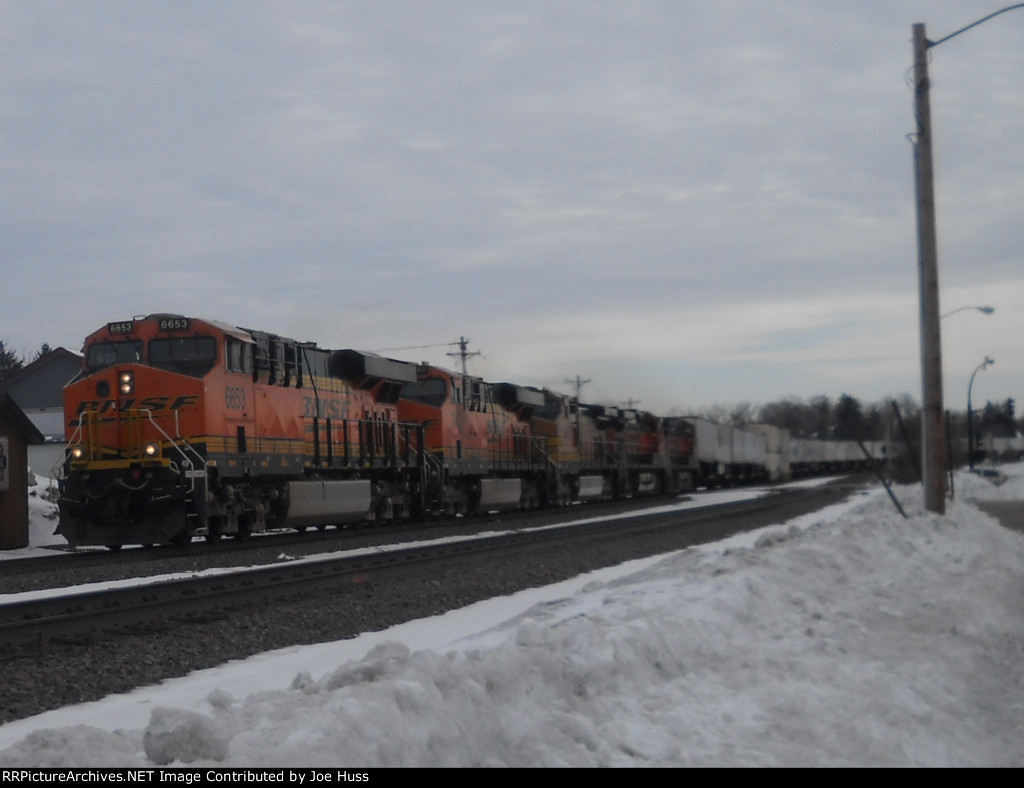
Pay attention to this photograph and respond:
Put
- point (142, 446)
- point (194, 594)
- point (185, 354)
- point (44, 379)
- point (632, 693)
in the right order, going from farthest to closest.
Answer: point (44, 379)
point (185, 354)
point (142, 446)
point (194, 594)
point (632, 693)

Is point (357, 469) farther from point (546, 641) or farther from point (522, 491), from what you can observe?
point (546, 641)

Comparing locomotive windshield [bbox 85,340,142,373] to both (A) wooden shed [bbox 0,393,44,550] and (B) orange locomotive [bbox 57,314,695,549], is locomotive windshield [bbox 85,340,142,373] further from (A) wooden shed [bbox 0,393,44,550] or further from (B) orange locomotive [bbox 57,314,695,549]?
(A) wooden shed [bbox 0,393,44,550]

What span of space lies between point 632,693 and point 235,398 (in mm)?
14403

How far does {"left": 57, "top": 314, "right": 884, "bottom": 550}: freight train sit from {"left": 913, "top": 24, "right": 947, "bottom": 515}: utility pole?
438 inches

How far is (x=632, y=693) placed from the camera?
234 inches

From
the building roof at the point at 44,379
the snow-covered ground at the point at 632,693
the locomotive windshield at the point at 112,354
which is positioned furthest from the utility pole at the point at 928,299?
the building roof at the point at 44,379

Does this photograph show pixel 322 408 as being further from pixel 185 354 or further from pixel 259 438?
pixel 185 354

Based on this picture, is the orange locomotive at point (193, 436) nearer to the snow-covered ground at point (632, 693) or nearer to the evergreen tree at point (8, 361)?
the snow-covered ground at point (632, 693)

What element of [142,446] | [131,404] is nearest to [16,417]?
[131,404]

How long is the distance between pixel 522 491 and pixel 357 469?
Result: 10859mm

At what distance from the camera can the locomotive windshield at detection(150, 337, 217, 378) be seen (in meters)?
18.9

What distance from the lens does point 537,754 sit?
4820mm

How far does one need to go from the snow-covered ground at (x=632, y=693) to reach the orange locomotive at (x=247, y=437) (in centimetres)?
904

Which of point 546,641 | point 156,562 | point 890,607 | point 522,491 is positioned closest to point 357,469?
point 156,562
